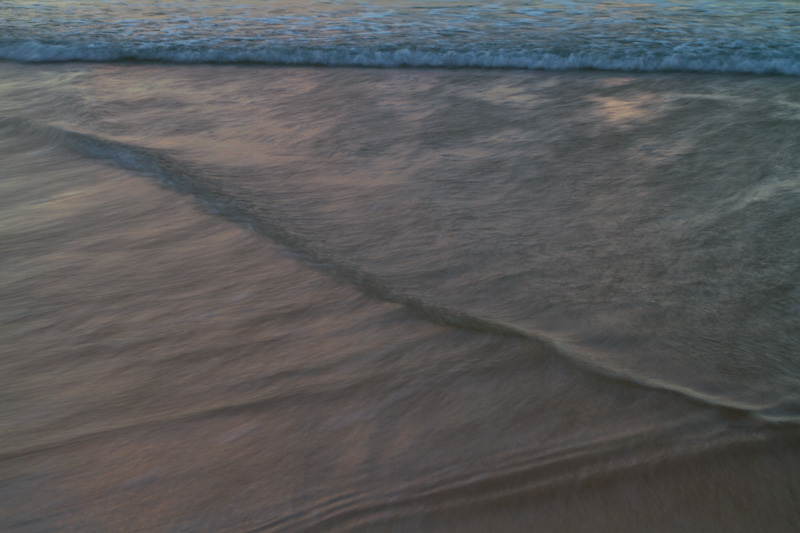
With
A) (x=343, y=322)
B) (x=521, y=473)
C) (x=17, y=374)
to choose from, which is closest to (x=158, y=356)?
(x=17, y=374)

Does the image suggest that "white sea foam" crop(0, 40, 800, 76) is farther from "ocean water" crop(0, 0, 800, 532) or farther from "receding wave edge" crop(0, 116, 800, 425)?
"receding wave edge" crop(0, 116, 800, 425)

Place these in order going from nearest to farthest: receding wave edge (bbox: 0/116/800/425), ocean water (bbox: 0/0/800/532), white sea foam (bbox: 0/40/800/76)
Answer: ocean water (bbox: 0/0/800/532)
receding wave edge (bbox: 0/116/800/425)
white sea foam (bbox: 0/40/800/76)

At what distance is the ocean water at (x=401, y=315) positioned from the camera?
1131mm

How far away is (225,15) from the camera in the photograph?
691 centimetres

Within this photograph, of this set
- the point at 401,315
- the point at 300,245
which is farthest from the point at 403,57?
the point at 401,315

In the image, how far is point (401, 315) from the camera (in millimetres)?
1646

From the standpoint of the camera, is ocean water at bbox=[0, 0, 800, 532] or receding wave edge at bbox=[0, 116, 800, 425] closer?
ocean water at bbox=[0, 0, 800, 532]

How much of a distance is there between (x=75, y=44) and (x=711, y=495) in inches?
235

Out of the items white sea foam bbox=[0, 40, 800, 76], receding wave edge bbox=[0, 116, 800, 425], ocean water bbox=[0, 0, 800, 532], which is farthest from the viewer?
white sea foam bbox=[0, 40, 800, 76]

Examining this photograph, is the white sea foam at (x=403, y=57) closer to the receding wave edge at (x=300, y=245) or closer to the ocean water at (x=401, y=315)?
the ocean water at (x=401, y=315)

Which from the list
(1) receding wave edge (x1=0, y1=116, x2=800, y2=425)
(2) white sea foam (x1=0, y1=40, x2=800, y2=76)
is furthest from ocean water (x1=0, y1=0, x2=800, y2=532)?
(2) white sea foam (x1=0, y1=40, x2=800, y2=76)

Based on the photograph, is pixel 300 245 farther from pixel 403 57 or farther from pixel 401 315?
pixel 403 57

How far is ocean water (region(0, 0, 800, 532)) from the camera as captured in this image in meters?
1.13

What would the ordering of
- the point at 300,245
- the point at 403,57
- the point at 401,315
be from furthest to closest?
the point at 403,57 → the point at 300,245 → the point at 401,315
